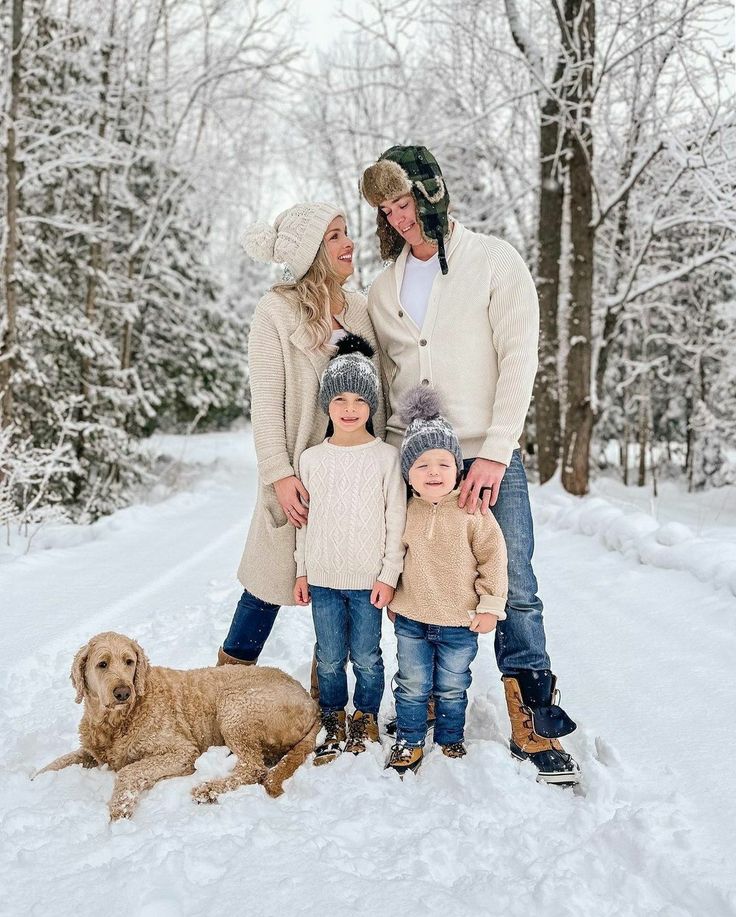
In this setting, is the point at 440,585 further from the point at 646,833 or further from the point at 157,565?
the point at 157,565

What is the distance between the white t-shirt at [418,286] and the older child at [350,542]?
0.26m

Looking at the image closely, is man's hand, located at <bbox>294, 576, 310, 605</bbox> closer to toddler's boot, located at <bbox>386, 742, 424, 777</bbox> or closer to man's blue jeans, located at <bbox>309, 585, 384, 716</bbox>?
man's blue jeans, located at <bbox>309, 585, 384, 716</bbox>

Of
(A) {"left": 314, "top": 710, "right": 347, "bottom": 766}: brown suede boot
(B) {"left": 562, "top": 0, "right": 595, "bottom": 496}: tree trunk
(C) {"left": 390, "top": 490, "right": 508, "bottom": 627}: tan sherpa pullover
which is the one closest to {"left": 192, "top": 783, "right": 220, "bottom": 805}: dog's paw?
(A) {"left": 314, "top": 710, "right": 347, "bottom": 766}: brown suede boot

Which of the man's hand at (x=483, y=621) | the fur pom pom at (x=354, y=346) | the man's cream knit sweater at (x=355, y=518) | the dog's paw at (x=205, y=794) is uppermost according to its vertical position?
the fur pom pom at (x=354, y=346)

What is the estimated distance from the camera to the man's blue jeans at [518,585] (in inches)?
120

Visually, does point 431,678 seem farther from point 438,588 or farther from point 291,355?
point 291,355

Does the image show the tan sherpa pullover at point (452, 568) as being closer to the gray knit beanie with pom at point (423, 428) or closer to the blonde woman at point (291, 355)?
the gray knit beanie with pom at point (423, 428)

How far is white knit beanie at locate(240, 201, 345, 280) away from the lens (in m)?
3.17

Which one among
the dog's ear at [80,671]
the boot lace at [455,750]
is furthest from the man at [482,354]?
the dog's ear at [80,671]

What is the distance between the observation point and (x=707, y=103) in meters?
8.83

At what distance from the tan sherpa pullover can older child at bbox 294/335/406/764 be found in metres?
0.09

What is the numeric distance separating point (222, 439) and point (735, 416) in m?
16.4

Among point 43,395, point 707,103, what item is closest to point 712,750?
point 707,103

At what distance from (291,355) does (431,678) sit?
1.53 metres
